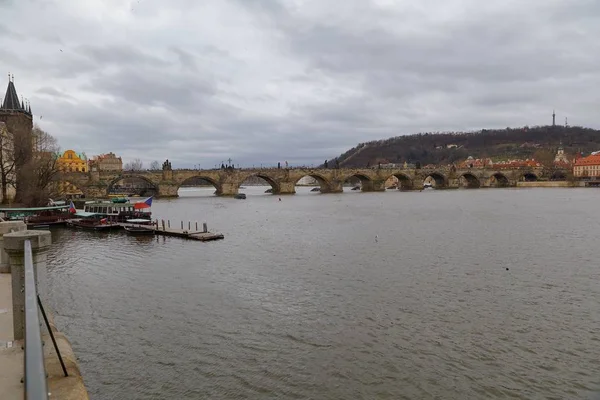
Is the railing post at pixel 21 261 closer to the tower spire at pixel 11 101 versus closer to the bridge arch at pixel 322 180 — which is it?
the tower spire at pixel 11 101

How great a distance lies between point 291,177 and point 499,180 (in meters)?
76.7

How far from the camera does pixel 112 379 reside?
11297 mm

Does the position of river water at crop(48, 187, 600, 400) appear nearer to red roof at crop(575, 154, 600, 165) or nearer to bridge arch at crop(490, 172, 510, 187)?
bridge arch at crop(490, 172, 510, 187)

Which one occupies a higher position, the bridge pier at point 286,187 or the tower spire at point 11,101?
the tower spire at point 11,101

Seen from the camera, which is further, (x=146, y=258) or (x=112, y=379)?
(x=146, y=258)

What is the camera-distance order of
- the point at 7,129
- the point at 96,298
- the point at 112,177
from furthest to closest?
1. the point at 112,177
2. the point at 7,129
3. the point at 96,298

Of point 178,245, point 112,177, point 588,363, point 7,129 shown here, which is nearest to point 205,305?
point 588,363

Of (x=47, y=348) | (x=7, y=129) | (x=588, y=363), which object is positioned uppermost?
(x=7, y=129)

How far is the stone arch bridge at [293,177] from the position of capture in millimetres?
90000

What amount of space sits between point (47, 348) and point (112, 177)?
88204 millimetres

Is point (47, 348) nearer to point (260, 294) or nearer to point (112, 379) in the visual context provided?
point (112, 379)

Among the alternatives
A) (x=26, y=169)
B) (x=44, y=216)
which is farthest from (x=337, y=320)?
(x=26, y=169)

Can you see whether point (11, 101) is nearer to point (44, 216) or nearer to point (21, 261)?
point (44, 216)

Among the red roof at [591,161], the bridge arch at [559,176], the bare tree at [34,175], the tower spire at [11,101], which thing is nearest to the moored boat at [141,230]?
the bare tree at [34,175]
